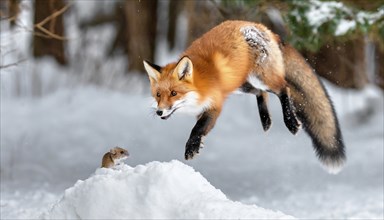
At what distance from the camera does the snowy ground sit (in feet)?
29.9

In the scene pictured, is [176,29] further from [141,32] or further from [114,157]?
[114,157]

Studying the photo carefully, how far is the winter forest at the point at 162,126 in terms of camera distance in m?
4.86

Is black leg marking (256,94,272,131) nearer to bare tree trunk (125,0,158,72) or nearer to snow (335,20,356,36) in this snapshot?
snow (335,20,356,36)

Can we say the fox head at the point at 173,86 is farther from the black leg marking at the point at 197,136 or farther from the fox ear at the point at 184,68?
the black leg marking at the point at 197,136

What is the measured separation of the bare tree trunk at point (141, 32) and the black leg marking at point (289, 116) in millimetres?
8658

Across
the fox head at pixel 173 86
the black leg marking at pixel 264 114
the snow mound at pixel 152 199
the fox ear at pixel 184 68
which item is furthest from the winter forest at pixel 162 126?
the black leg marking at pixel 264 114

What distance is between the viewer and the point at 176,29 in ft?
61.1

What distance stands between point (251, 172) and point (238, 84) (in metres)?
5.42

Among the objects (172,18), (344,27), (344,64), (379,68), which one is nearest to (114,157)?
(344,27)

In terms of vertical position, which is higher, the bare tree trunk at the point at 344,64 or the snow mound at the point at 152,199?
the bare tree trunk at the point at 344,64

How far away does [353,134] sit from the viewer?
42.9ft

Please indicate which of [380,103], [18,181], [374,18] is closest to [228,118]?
[380,103]

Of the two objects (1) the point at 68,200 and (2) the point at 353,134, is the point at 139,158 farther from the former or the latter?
(1) the point at 68,200

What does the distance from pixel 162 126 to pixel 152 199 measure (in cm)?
860
